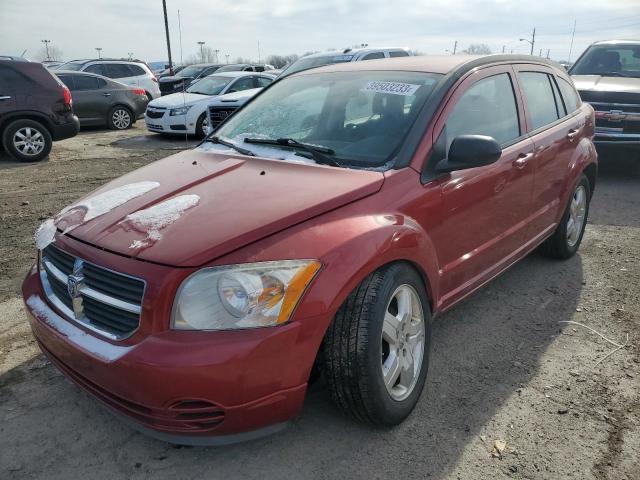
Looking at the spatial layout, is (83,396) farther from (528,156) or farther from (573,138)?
(573,138)

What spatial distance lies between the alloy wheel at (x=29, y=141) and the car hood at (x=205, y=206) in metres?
7.59

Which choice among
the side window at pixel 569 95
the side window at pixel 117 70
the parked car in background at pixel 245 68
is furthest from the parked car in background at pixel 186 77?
the side window at pixel 569 95

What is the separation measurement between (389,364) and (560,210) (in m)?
2.53

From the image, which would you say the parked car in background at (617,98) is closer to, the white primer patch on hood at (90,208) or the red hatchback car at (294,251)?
the red hatchback car at (294,251)

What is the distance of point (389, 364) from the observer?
252 centimetres

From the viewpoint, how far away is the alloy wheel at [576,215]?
4.62 meters

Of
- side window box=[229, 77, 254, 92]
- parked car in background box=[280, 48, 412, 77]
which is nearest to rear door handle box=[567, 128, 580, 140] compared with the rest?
parked car in background box=[280, 48, 412, 77]

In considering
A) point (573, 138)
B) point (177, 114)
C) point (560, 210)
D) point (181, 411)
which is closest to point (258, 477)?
point (181, 411)

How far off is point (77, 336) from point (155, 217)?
596 mm

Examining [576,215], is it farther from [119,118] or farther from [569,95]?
[119,118]

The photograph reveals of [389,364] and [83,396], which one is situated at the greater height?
[389,364]

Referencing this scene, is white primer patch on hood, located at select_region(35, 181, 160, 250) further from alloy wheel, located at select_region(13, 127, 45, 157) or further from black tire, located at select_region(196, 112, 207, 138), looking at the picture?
black tire, located at select_region(196, 112, 207, 138)

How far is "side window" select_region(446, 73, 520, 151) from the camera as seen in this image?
10.1 ft

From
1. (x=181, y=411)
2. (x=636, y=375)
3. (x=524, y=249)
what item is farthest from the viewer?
(x=524, y=249)
